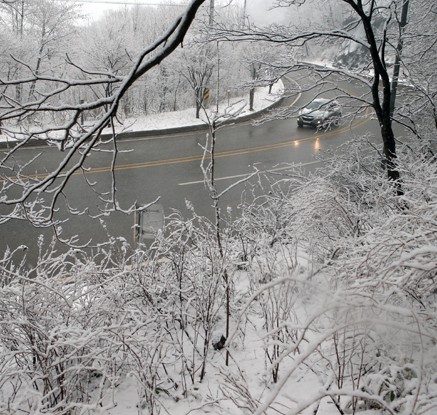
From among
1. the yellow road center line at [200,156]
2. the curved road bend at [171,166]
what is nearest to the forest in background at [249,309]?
the curved road bend at [171,166]

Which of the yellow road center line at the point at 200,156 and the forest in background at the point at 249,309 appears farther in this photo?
the yellow road center line at the point at 200,156

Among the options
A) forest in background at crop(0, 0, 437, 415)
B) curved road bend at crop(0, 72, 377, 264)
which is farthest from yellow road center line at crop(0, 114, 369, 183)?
forest in background at crop(0, 0, 437, 415)

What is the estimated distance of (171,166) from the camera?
47.8 feet

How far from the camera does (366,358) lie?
3164 millimetres

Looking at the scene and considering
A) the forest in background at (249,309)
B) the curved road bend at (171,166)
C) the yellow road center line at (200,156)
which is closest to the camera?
the forest in background at (249,309)

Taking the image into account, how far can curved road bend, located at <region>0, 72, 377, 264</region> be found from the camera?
9905 mm

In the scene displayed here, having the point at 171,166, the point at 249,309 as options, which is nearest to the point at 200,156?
the point at 171,166

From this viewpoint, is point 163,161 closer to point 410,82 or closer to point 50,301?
point 410,82

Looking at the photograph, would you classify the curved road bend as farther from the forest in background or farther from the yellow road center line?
the forest in background

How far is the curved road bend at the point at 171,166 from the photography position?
991 centimetres

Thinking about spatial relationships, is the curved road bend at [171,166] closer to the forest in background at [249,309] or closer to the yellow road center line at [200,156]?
the yellow road center line at [200,156]

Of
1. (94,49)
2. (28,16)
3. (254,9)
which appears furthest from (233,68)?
(254,9)

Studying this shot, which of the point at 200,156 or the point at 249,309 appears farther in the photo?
the point at 200,156

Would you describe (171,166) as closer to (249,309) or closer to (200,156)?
(200,156)
